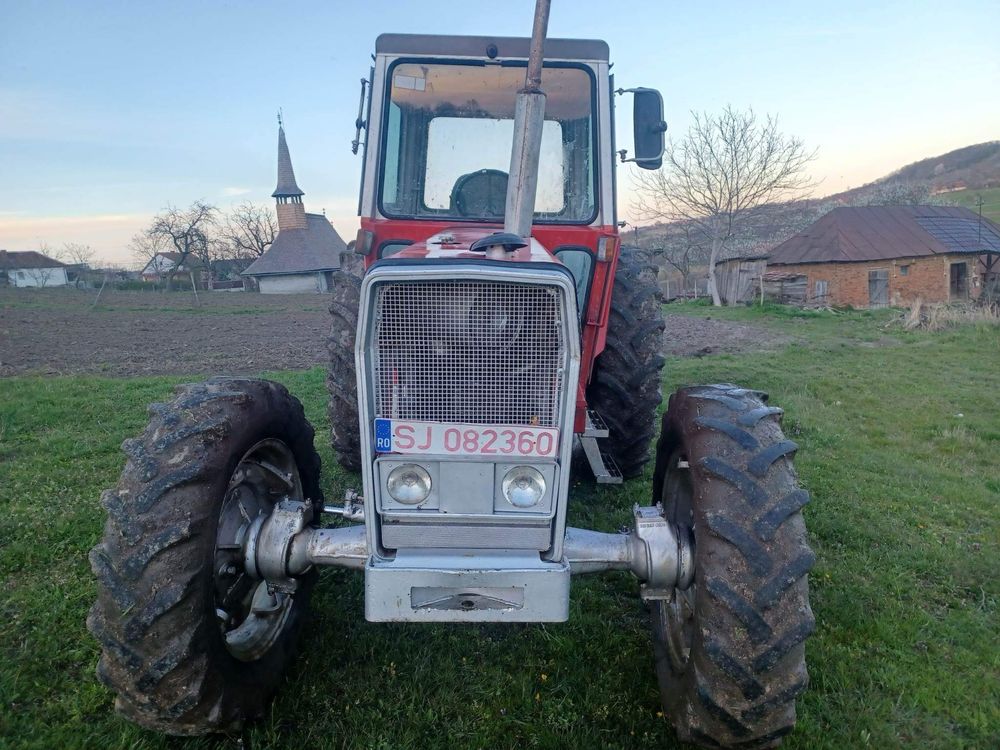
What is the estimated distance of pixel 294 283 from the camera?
1967 inches

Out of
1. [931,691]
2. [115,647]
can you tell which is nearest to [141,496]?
[115,647]

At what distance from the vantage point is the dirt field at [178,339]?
457 inches

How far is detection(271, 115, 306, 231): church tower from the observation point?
2213 inches

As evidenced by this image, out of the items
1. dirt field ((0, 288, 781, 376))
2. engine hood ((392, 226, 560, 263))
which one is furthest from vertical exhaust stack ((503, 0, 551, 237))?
dirt field ((0, 288, 781, 376))

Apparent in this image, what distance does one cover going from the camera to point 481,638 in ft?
10.5

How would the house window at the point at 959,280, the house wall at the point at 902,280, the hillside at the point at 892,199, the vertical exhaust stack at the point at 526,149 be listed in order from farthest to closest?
1. the hillside at the point at 892,199
2. the house window at the point at 959,280
3. the house wall at the point at 902,280
4. the vertical exhaust stack at the point at 526,149

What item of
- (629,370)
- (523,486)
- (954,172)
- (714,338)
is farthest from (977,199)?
(523,486)

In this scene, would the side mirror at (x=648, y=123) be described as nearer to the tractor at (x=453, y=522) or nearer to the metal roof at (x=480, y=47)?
the metal roof at (x=480, y=47)

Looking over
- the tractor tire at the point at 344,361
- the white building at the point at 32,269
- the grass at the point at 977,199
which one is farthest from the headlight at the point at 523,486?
the white building at the point at 32,269

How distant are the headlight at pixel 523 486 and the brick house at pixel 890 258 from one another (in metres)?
27.0

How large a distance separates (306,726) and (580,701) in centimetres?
109

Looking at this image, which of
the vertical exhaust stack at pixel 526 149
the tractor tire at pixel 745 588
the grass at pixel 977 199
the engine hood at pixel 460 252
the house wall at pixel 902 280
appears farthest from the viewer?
the grass at pixel 977 199

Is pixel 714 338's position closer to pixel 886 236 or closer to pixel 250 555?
pixel 250 555

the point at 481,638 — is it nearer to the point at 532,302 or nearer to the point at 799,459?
the point at 532,302
